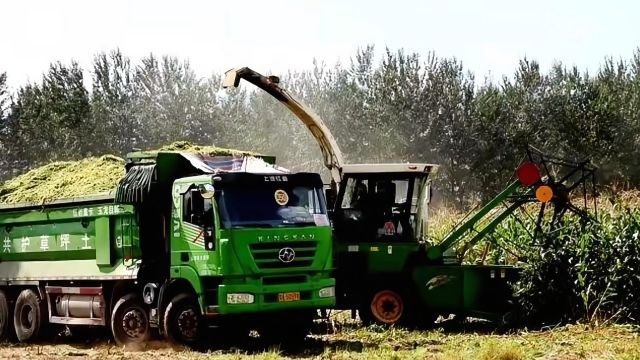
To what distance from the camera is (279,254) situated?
507 inches

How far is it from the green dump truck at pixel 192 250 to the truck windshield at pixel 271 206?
0.02 m

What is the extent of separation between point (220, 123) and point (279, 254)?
32.6 meters

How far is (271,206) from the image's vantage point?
1313 cm

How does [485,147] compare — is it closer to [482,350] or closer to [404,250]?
[404,250]

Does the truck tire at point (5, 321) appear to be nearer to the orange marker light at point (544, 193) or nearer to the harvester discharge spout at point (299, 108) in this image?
the harvester discharge spout at point (299, 108)

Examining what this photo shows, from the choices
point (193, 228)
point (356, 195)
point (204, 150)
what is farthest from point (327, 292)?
point (356, 195)

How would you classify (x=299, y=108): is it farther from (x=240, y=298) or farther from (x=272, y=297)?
(x=240, y=298)

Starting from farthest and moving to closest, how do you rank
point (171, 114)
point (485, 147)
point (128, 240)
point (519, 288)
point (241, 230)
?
point (171, 114)
point (485, 147)
point (519, 288)
point (128, 240)
point (241, 230)

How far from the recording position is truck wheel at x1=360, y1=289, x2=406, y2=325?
1622 centimetres

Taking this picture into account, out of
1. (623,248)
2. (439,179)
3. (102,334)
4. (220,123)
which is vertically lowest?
(102,334)

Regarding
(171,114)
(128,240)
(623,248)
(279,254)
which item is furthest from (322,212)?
(171,114)

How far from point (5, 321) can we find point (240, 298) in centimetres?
631

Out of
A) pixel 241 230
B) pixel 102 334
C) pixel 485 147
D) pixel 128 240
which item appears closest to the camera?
pixel 241 230

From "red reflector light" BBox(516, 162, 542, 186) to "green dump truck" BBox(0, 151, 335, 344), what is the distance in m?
3.83
